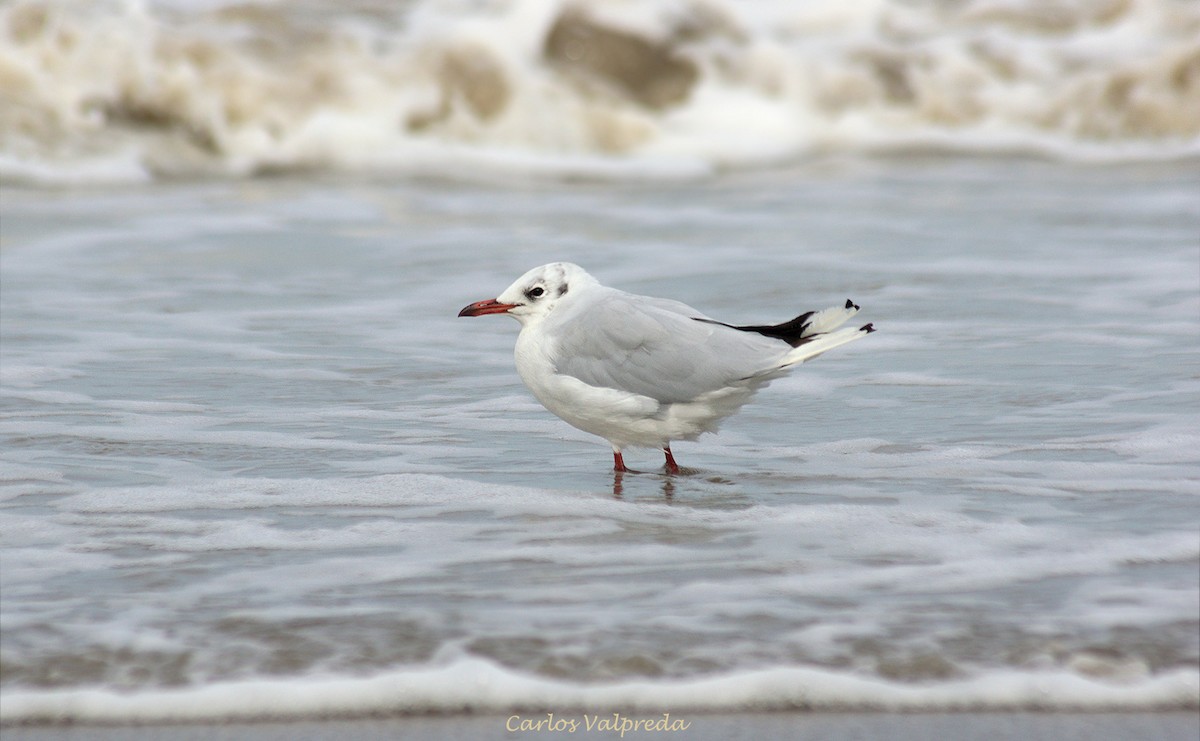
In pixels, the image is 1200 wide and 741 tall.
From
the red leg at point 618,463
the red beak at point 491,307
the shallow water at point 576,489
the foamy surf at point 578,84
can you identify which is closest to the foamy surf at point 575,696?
the shallow water at point 576,489

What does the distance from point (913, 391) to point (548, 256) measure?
3636mm

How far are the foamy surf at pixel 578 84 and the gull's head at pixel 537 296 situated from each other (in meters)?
8.26

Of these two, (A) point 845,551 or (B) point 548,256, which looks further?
(B) point 548,256

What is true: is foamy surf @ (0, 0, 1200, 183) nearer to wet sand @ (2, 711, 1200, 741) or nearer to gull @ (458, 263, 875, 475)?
gull @ (458, 263, 875, 475)

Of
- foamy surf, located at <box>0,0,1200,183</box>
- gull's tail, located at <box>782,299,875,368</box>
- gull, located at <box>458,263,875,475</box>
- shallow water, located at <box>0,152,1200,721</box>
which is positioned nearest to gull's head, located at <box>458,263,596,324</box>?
gull, located at <box>458,263,875,475</box>

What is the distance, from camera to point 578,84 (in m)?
14.5

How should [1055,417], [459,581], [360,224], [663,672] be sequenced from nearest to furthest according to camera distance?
[663,672], [459,581], [1055,417], [360,224]

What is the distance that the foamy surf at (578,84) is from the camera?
1338 cm

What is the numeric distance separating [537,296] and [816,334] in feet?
3.11

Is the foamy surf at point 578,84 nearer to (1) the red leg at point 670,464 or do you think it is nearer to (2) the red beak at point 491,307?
(2) the red beak at point 491,307

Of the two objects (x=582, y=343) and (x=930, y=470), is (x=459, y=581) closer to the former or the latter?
(x=582, y=343)

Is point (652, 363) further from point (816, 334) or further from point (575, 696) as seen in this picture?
point (575, 696)

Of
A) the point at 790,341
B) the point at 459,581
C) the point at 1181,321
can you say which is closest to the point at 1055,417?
the point at 790,341

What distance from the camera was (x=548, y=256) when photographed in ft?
30.6
